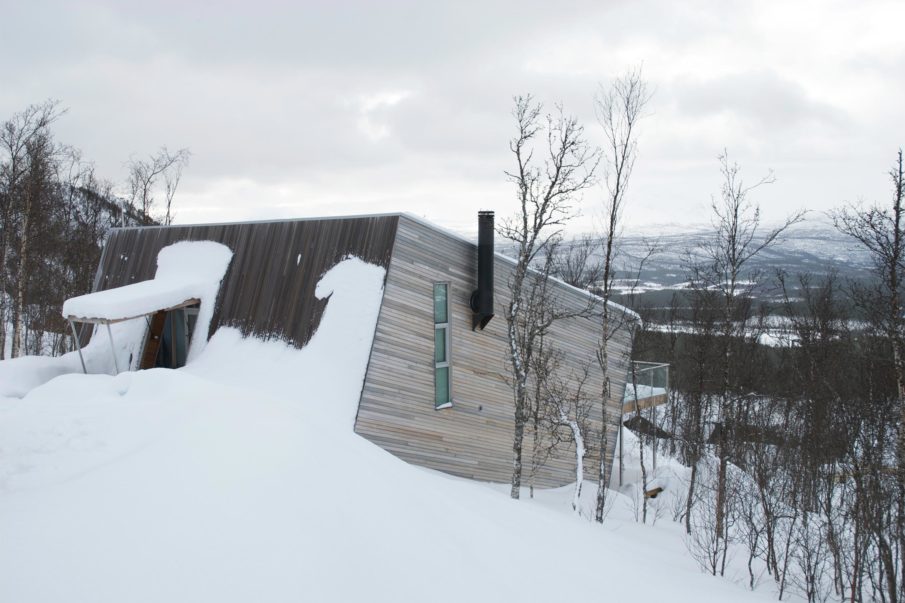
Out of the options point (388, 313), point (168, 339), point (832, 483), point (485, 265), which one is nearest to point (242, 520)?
point (388, 313)

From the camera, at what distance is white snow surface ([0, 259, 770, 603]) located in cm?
411

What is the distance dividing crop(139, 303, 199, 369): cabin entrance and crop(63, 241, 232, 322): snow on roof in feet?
3.26

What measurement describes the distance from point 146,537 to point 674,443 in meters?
32.8

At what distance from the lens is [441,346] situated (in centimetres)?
1227

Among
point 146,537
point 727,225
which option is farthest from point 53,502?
point 727,225

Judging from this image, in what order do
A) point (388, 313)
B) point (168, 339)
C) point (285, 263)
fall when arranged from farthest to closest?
point (168, 339)
point (285, 263)
point (388, 313)

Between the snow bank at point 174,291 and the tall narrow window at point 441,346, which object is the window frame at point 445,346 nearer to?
the tall narrow window at point 441,346

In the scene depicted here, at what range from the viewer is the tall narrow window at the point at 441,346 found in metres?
12.1

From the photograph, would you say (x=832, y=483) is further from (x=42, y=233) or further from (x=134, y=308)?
(x=42, y=233)

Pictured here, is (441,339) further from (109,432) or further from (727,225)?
(727,225)

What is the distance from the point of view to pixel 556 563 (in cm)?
608

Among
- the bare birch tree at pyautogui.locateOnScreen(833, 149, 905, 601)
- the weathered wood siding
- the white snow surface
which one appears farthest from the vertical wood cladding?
the bare birch tree at pyautogui.locateOnScreen(833, 149, 905, 601)

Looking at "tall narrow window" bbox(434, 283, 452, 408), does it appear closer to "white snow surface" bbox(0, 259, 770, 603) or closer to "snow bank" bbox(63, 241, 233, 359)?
"white snow surface" bbox(0, 259, 770, 603)

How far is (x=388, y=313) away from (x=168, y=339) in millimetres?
7038
